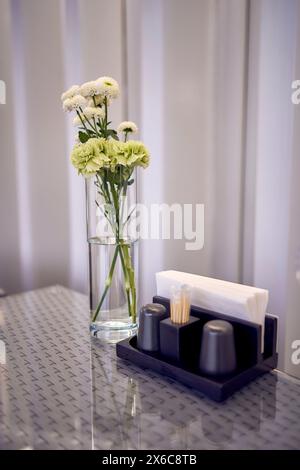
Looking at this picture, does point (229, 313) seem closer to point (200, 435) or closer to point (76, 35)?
point (200, 435)

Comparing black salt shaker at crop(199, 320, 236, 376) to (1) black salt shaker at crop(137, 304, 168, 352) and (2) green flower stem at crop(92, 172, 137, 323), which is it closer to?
(1) black salt shaker at crop(137, 304, 168, 352)

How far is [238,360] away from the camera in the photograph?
615 mm

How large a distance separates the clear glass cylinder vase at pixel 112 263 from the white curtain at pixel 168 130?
0.44 meters

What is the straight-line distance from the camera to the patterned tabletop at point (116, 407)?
0.48 meters

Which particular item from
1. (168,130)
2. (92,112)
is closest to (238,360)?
(92,112)

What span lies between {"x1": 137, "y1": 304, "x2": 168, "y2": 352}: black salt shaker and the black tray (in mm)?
14

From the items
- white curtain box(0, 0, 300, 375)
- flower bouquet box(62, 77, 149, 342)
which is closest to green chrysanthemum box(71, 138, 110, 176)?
flower bouquet box(62, 77, 149, 342)

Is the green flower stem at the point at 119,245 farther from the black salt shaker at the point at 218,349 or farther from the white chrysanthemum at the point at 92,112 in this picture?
the black salt shaker at the point at 218,349

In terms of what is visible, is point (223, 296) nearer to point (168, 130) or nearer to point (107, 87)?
point (107, 87)

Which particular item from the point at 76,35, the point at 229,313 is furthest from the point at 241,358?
the point at 76,35

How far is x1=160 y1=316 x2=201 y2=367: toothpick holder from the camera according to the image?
61 centimetres

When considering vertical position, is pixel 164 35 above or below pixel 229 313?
above
